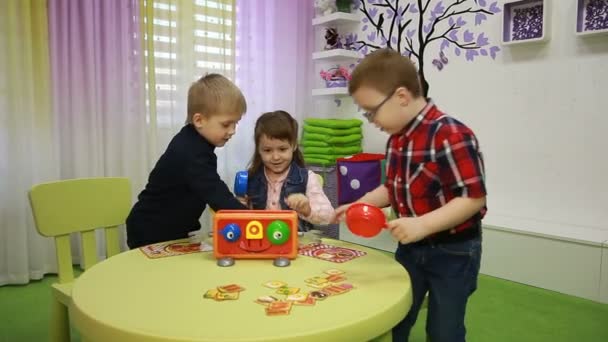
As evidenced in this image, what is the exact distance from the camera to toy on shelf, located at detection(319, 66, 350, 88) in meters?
3.54

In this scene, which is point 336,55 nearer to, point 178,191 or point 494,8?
point 494,8

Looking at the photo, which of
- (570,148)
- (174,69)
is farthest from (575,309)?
(174,69)

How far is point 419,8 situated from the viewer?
327 cm

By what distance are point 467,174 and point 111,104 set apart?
88.7 inches

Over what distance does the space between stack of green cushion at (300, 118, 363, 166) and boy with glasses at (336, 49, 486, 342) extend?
2.11 m

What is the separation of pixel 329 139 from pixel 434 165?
2222 mm

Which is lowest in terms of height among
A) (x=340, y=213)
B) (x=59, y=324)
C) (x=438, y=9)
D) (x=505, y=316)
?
(x=505, y=316)

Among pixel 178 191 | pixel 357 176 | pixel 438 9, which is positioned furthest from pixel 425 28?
pixel 178 191

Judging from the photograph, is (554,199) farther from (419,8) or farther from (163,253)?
(163,253)

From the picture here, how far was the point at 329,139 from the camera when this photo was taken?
3355 millimetres

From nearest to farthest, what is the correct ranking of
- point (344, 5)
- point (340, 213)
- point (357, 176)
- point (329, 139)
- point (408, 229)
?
point (408, 229), point (340, 213), point (357, 176), point (329, 139), point (344, 5)

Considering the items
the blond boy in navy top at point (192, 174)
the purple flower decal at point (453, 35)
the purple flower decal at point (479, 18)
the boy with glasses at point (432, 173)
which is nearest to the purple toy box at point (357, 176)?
the purple flower decal at point (453, 35)

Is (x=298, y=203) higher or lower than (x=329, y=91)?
lower

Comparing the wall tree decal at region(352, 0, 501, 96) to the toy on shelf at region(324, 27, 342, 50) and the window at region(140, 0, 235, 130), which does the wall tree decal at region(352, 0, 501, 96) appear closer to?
the toy on shelf at region(324, 27, 342, 50)
